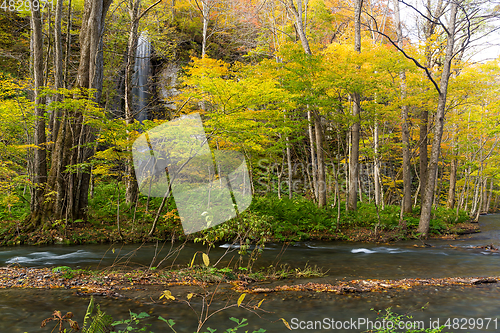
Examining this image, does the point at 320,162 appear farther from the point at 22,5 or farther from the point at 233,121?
the point at 22,5

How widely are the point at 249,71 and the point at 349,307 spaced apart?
9.16m

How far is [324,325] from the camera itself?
11.4ft

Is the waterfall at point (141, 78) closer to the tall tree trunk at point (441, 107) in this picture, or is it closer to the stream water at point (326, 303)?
the stream water at point (326, 303)

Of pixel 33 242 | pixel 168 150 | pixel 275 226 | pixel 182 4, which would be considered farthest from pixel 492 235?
pixel 182 4

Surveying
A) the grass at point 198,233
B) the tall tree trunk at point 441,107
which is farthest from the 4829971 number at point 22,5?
the tall tree trunk at point 441,107

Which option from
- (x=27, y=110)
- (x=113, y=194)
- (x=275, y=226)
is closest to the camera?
(x=27, y=110)

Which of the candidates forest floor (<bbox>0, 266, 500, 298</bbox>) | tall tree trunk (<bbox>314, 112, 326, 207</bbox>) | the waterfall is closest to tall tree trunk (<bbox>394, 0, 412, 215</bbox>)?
tall tree trunk (<bbox>314, 112, 326, 207</bbox>)

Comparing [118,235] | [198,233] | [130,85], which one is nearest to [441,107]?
[198,233]

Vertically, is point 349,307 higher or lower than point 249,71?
lower

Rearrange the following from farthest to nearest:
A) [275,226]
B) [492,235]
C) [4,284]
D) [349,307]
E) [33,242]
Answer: [492,235]
[275,226]
[33,242]
[4,284]
[349,307]

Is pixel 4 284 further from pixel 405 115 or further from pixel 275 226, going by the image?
pixel 405 115

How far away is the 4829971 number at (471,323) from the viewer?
133 inches

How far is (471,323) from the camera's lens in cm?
348

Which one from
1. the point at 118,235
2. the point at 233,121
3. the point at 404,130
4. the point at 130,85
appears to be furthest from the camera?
the point at 404,130
